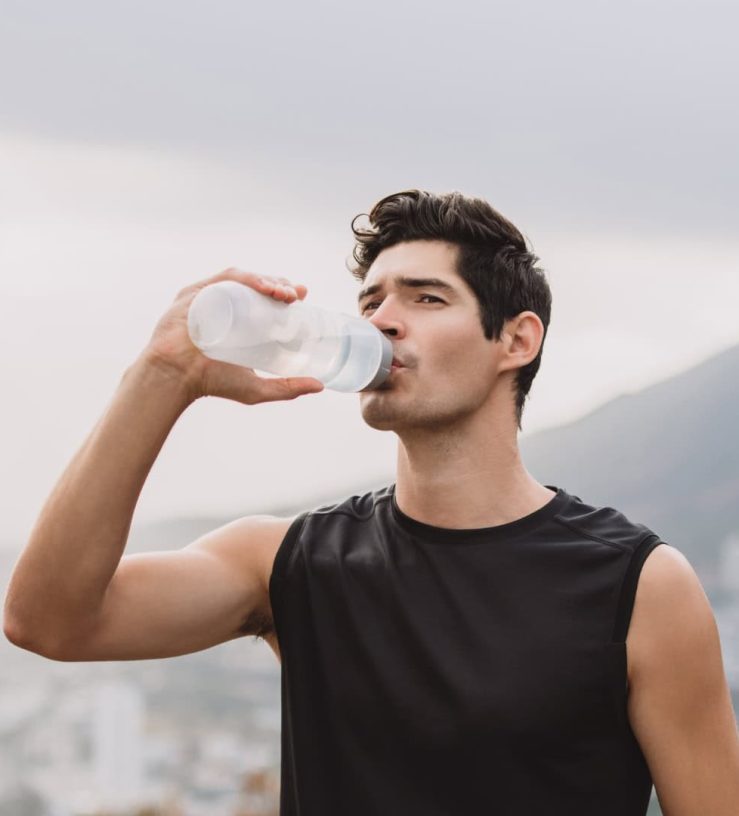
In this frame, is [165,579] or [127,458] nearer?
[127,458]

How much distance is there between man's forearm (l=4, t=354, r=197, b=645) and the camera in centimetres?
148

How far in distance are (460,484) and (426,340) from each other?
0.23m

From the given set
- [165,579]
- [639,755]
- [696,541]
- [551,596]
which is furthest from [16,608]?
[696,541]

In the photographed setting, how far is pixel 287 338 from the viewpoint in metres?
1.58

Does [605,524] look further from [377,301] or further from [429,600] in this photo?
[377,301]

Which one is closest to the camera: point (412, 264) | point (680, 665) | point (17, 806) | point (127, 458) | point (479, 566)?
point (127, 458)

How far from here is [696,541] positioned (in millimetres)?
3064

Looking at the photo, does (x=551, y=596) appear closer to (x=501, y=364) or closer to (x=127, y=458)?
(x=501, y=364)

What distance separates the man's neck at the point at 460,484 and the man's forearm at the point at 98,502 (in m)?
0.43

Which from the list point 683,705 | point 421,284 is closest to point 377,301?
point 421,284

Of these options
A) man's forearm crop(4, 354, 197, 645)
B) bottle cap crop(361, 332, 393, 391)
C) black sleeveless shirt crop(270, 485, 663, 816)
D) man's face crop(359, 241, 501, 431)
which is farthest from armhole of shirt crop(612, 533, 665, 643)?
man's forearm crop(4, 354, 197, 645)

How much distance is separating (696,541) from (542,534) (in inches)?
Result: 57.2

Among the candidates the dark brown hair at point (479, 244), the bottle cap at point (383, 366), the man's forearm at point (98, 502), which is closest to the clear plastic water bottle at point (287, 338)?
the bottle cap at point (383, 366)

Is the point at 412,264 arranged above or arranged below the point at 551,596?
above
